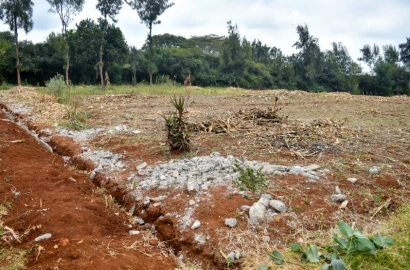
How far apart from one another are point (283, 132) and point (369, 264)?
3289 millimetres

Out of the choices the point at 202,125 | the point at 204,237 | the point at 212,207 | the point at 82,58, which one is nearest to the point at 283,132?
the point at 202,125

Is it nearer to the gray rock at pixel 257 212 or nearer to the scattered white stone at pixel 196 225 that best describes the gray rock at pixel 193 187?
the scattered white stone at pixel 196 225

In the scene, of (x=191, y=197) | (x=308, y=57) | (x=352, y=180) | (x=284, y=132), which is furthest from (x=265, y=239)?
(x=308, y=57)

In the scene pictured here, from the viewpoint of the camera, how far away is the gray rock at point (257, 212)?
269cm

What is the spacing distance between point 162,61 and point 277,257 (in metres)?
30.5

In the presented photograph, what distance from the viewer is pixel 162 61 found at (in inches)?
1229

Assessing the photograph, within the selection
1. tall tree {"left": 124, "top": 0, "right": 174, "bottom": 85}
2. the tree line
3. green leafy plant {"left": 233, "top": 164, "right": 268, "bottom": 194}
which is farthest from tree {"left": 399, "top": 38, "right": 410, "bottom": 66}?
green leafy plant {"left": 233, "top": 164, "right": 268, "bottom": 194}

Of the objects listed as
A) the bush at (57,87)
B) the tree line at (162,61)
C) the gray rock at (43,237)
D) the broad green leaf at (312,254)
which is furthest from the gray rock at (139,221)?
the tree line at (162,61)

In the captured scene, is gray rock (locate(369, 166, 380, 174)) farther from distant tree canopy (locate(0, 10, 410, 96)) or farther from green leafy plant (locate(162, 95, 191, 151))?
distant tree canopy (locate(0, 10, 410, 96))

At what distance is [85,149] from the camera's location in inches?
200

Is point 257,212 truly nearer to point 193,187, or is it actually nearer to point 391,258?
point 193,187

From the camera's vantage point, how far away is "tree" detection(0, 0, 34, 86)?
790 inches

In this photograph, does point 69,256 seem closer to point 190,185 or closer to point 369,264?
point 190,185

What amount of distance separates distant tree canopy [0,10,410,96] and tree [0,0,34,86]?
2.10 metres
